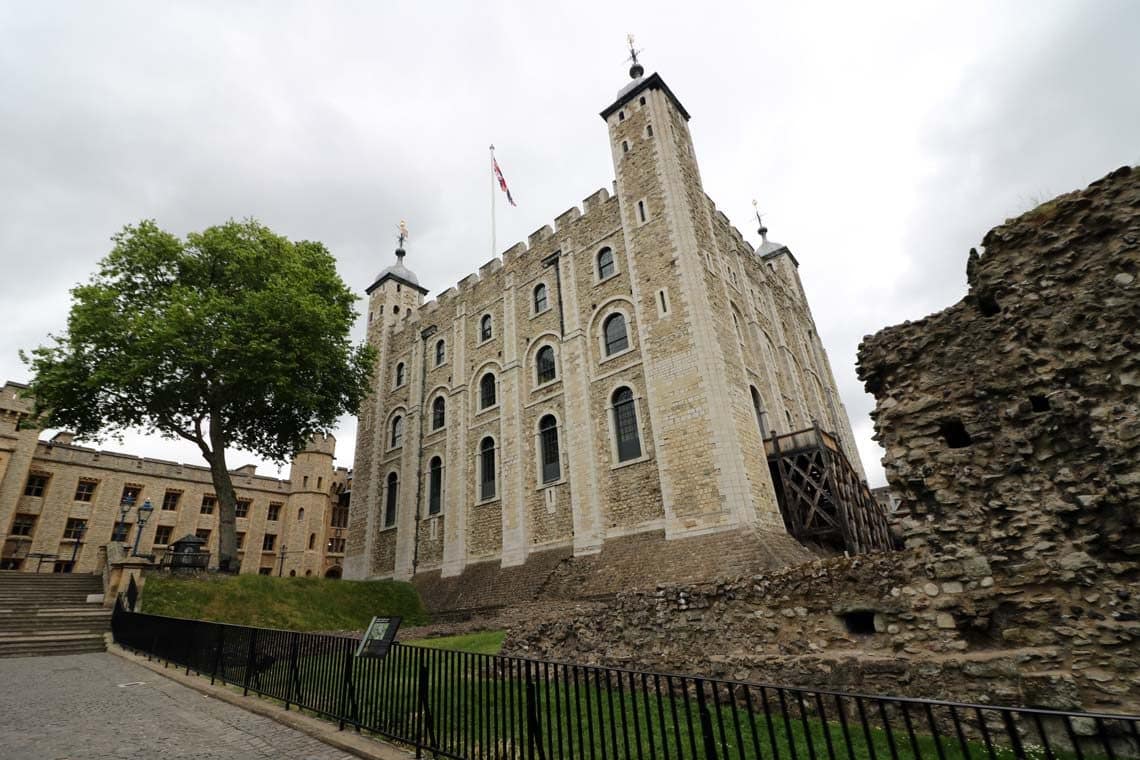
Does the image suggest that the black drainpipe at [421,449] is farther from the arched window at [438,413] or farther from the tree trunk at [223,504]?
the tree trunk at [223,504]

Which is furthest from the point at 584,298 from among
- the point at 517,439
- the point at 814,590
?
the point at 814,590

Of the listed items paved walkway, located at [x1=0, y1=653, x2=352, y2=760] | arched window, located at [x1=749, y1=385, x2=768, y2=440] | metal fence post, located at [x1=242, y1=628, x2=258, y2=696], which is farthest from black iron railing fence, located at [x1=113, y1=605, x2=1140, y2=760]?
arched window, located at [x1=749, y1=385, x2=768, y2=440]

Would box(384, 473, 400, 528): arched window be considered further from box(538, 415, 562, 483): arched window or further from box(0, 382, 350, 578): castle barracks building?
box(538, 415, 562, 483): arched window

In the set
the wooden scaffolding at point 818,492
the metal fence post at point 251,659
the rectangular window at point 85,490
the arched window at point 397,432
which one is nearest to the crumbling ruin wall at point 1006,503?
the metal fence post at point 251,659

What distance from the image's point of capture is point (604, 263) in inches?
823

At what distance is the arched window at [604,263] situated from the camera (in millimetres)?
20594

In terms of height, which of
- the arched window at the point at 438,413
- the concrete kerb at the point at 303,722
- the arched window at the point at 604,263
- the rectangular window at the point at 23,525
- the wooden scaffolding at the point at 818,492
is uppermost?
the arched window at the point at 604,263

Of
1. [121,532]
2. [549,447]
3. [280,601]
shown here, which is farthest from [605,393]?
[121,532]

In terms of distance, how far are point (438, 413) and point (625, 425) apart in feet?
37.3

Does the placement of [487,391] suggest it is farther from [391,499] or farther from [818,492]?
[818,492]

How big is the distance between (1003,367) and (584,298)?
15310mm

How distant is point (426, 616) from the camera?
2019cm

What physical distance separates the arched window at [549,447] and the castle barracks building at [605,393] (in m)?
0.08

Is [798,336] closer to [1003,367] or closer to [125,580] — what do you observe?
[1003,367]
